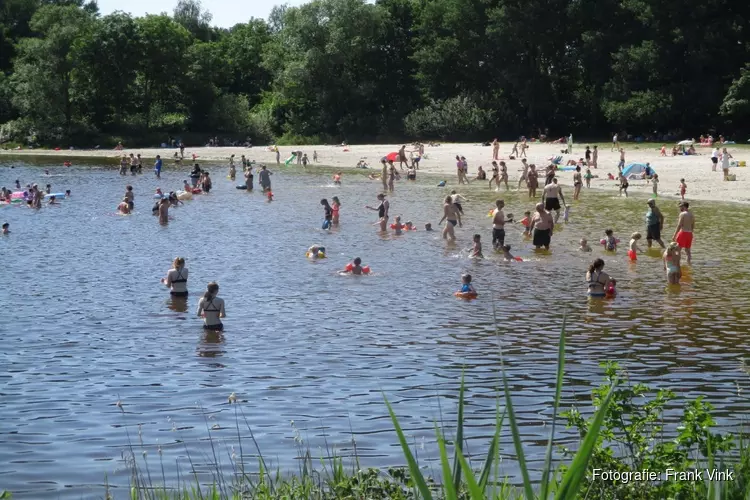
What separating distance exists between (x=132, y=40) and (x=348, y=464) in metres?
72.7

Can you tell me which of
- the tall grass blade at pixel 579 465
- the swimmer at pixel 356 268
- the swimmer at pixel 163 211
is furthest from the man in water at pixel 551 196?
the tall grass blade at pixel 579 465

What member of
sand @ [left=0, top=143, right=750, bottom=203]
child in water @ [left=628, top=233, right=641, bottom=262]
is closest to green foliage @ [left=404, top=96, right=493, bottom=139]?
sand @ [left=0, top=143, right=750, bottom=203]

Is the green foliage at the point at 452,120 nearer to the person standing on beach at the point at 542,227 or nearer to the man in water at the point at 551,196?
the man in water at the point at 551,196

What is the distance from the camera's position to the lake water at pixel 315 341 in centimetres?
1126

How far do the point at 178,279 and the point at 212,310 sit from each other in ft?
9.80

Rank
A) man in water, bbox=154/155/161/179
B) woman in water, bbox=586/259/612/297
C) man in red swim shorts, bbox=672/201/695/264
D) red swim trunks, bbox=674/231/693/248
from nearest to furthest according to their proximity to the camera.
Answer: woman in water, bbox=586/259/612/297, man in red swim shorts, bbox=672/201/695/264, red swim trunks, bbox=674/231/693/248, man in water, bbox=154/155/161/179

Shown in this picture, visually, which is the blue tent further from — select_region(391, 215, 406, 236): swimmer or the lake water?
select_region(391, 215, 406, 236): swimmer

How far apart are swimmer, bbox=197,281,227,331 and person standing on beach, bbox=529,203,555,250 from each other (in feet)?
34.5

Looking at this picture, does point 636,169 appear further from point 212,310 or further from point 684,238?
point 212,310

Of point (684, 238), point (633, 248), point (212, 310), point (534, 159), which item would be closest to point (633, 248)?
point (633, 248)

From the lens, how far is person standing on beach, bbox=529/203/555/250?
24578mm

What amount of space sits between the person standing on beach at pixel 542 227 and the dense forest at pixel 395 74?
33.4m

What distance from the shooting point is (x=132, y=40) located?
77750mm

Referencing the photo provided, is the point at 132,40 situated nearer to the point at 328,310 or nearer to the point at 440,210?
the point at 440,210
